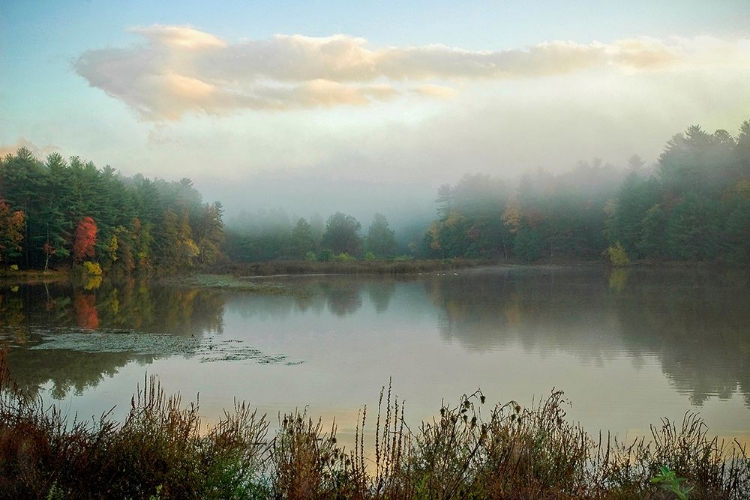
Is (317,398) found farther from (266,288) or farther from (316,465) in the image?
(266,288)

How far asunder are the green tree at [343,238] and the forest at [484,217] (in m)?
0.15

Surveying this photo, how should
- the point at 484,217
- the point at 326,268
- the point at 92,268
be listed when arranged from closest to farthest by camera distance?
the point at 92,268, the point at 326,268, the point at 484,217

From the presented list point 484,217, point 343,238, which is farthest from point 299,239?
point 484,217

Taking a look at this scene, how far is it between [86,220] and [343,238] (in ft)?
138

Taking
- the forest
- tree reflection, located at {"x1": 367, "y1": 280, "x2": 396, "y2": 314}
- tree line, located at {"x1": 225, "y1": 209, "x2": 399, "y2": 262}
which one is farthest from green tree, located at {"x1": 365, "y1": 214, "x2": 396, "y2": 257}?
tree reflection, located at {"x1": 367, "y1": 280, "x2": 396, "y2": 314}

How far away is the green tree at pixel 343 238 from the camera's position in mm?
94375

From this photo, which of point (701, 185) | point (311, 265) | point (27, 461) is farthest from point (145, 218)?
point (27, 461)

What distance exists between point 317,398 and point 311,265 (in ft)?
162

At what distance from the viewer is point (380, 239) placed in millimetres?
109062

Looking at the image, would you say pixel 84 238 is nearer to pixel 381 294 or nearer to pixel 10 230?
pixel 10 230

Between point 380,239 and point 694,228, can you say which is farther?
point 380,239

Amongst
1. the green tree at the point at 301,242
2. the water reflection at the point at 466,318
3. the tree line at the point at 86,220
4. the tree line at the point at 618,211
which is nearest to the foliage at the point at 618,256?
the tree line at the point at 618,211

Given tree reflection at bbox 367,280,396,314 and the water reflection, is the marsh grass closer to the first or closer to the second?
the water reflection

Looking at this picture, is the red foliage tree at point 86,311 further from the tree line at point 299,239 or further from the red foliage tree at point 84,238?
the tree line at point 299,239
